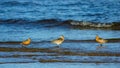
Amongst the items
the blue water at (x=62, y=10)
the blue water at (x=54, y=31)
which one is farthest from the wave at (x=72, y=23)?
the blue water at (x=62, y=10)

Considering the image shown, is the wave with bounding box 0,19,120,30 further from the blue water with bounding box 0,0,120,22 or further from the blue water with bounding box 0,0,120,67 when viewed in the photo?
the blue water with bounding box 0,0,120,22

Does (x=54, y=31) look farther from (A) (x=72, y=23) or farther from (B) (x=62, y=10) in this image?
(B) (x=62, y=10)

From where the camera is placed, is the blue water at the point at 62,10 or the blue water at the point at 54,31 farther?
the blue water at the point at 62,10

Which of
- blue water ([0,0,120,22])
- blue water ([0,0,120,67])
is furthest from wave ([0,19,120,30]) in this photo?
blue water ([0,0,120,22])

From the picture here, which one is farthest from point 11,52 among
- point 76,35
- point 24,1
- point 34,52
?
point 24,1

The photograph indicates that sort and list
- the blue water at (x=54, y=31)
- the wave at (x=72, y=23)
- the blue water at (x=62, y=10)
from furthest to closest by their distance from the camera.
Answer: the blue water at (x=62, y=10), the wave at (x=72, y=23), the blue water at (x=54, y=31)

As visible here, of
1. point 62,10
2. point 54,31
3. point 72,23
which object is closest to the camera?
point 54,31

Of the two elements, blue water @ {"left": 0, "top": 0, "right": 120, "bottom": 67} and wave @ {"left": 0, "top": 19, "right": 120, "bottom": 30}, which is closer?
blue water @ {"left": 0, "top": 0, "right": 120, "bottom": 67}

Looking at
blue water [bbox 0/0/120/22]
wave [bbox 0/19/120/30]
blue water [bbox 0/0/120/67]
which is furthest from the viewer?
blue water [bbox 0/0/120/22]

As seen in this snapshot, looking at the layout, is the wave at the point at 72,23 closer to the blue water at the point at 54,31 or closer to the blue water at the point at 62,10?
the blue water at the point at 54,31

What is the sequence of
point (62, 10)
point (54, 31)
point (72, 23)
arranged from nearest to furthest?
1. point (54, 31)
2. point (72, 23)
3. point (62, 10)

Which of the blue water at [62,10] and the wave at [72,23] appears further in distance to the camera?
the blue water at [62,10]

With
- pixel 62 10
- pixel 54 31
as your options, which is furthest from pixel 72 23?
pixel 62 10

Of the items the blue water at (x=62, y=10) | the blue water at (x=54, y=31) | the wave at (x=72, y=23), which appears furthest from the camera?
the blue water at (x=62, y=10)
